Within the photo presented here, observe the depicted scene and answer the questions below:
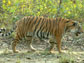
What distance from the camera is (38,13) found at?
28.6ft

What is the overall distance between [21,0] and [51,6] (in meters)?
1.47

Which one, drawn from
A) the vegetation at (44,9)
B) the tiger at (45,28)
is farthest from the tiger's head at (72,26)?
the vegetation at (44,9)

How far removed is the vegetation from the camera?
29.0ft

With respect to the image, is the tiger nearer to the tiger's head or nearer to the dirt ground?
the tiger's head

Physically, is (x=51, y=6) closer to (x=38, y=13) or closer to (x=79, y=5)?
(x=38, y=13)

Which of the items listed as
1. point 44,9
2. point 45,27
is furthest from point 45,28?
point 44,9

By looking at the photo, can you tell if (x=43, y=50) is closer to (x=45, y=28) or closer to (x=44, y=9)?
(x=45, y=28)

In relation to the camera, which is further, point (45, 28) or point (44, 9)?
point (44, 9)

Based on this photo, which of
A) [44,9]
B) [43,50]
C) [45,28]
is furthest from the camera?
[44,9]

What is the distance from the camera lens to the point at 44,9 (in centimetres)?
913

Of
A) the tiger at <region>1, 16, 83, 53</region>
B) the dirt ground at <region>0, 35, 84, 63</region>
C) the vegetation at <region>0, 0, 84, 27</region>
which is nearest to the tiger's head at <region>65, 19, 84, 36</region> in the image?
the tiger at <region>1, 16, 83, 53</region>

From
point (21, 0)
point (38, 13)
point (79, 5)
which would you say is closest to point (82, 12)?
point (79, 5)

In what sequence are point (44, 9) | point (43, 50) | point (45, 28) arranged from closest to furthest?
1. point (45, 28)
2. point (43, 50)
3. point (44, 9)

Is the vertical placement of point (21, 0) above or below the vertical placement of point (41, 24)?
above
